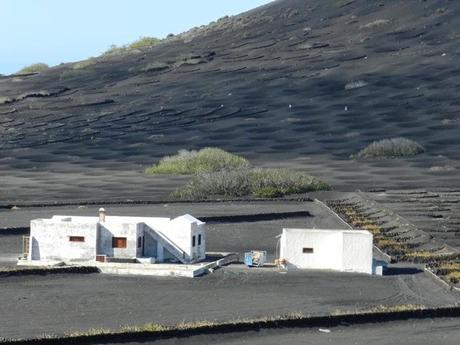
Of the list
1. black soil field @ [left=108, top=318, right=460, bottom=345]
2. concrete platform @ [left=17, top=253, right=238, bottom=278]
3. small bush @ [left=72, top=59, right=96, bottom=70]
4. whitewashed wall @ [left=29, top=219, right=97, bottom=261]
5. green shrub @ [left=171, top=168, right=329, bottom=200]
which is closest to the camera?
black soil field @ [left=108, top=318, right=460, bottom=345]

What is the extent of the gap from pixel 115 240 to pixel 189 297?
229 inches

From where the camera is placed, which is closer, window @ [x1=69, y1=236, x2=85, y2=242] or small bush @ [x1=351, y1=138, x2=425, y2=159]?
window @ [x1=69, y1=236, x2=85, y2=242]

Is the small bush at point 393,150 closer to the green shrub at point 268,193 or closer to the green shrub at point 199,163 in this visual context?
the green shrub at point 199,163

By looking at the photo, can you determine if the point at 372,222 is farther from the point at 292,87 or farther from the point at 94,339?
the point at 292,87

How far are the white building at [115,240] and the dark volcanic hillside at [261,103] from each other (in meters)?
15.8

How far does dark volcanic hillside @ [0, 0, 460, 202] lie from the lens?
2361 inches

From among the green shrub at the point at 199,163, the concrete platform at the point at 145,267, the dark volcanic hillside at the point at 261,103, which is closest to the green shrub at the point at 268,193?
the dark volcanic hillside at the point at 261,103

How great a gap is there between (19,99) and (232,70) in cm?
1546

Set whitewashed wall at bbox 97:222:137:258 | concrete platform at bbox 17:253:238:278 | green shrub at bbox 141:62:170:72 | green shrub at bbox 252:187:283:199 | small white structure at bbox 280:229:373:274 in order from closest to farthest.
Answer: concrete platform at bbox 17:253:238:278 → small white structure at bbox 280:229:373:274 → whitewashed wall at bbox 97:222:137:258 → green shrub at bbox 252:187:283:199 → green shrub at bbox 141:62:170:72

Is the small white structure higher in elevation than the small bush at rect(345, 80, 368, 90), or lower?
lower

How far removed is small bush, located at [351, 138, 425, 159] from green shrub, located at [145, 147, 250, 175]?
654cm

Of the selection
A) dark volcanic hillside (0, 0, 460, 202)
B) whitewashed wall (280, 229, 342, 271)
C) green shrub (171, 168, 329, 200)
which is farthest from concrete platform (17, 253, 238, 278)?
green shrub (171, 168, 329, 200)

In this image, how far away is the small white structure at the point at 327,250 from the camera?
106 feet

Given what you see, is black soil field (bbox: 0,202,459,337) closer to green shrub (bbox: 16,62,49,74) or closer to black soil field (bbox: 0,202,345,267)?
black soil field (bbox: 0,202,345,267)
